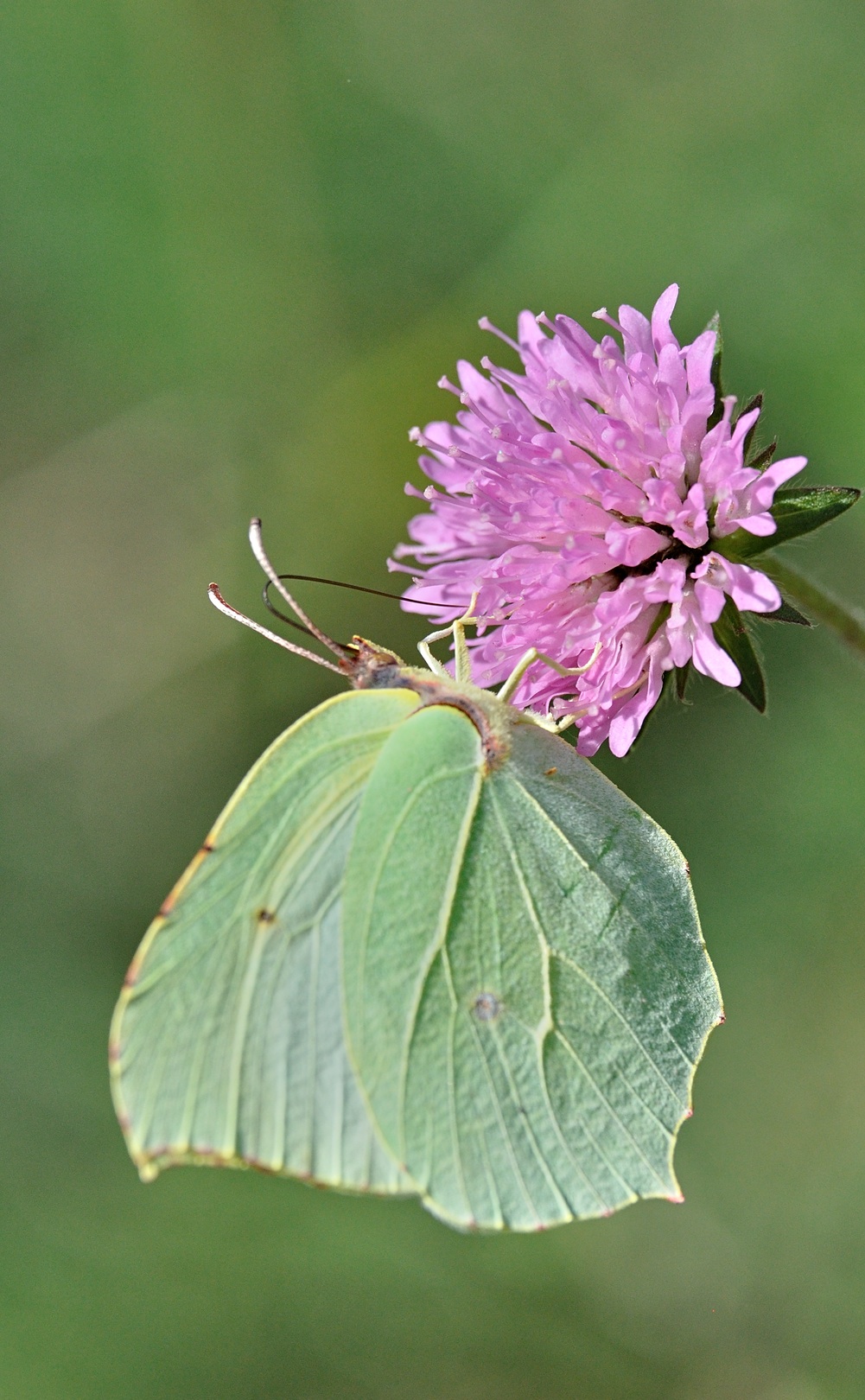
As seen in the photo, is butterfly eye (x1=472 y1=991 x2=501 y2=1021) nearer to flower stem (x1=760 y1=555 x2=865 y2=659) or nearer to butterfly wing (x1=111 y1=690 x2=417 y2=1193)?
butterfly wing (x1=111 y1=690 x2=417 y2=1193)

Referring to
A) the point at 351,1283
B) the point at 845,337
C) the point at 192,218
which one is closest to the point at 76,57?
the point at 192,218

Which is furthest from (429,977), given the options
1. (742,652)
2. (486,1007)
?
(742,652)

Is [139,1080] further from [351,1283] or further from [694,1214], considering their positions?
[694,1214]

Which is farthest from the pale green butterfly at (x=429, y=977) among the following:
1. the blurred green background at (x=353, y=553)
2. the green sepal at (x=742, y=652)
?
the blurred green background at (x=353, y=553)

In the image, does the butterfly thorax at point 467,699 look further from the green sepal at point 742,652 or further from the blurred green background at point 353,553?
the blurred green background at point 353,553

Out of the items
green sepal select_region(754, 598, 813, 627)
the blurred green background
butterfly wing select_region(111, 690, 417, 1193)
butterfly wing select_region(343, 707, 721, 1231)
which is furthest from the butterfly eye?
the blurred green background

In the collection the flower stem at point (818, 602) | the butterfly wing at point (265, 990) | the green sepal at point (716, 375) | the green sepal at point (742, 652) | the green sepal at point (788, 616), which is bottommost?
the butterfly wing at point (265, 990)
